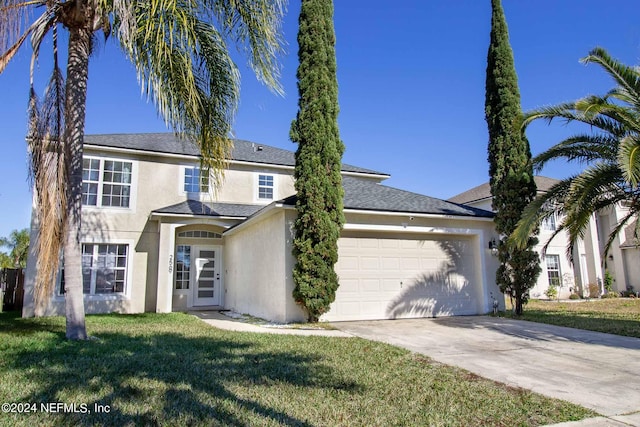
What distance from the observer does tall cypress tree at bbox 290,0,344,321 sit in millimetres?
10273

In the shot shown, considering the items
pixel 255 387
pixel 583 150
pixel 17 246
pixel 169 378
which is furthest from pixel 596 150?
pixel 17 246

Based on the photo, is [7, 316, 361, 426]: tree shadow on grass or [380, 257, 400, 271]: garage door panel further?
[380, 257, 400, 271]: garage door panel

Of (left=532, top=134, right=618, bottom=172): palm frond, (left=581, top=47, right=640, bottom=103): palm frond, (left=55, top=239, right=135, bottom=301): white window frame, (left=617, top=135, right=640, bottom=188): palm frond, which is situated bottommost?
(left=55, top=239, right=135, bottom=301): white window frame

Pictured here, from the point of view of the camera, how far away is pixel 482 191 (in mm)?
24672

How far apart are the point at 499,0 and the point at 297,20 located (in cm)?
661

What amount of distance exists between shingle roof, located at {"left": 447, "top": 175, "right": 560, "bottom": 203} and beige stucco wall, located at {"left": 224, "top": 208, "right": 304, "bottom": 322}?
47.0 ft

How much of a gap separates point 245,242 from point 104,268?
5498 millimetres

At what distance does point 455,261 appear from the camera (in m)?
12.5

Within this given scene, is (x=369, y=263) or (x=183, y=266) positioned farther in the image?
(x=183, y=266)

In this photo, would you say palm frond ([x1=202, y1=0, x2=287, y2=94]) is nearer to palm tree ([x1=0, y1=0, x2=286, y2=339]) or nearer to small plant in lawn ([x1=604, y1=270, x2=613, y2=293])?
palm tree ([x1=0, y1=0, x2=286, y2=339])

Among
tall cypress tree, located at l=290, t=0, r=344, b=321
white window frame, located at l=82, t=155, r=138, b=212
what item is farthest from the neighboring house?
white window frame, located at l=82, t=155, r=138, b=212

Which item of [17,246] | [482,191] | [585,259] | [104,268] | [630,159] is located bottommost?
[104,268]

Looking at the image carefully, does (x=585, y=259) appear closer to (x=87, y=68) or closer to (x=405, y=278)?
(x=405, y=278)

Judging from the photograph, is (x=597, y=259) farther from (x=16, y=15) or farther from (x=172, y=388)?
(x=16, y=15)
